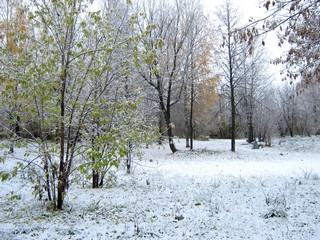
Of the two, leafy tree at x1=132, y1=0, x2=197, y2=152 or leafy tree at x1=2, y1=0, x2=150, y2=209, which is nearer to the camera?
leafy tree at x1=2, y1=0, x2=150, y2=209

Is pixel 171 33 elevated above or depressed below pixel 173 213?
above

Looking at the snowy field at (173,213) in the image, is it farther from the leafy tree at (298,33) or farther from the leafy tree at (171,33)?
the leafy tree at (171,33)

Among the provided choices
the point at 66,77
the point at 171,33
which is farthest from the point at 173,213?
the point at 171,33

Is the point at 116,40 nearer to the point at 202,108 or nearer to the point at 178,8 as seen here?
the point at 178,8

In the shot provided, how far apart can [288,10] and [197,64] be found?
1309cm

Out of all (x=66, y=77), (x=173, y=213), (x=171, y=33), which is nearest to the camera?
(x=66, y=77)

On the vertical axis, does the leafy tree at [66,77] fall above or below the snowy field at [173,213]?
above

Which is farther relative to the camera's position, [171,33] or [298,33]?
[171,33]

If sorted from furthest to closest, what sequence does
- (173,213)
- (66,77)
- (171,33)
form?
(171,33) < (173,213) < (66,77)

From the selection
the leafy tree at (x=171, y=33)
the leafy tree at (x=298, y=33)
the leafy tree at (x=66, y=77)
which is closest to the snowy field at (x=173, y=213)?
the leafy tree at (x=66, y=77)

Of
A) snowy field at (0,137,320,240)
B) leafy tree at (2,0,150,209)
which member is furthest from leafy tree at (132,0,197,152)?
leafy tree at (2,0,150,209)

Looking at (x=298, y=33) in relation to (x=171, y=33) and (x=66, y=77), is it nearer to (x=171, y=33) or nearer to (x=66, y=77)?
(x=66, y=77)

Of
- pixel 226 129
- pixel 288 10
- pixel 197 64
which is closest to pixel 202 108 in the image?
pixel 197 64

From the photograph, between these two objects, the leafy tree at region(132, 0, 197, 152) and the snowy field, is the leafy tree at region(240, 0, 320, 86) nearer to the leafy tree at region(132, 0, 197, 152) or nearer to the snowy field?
the snowy field
